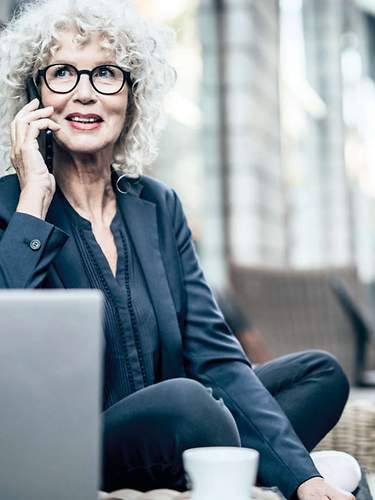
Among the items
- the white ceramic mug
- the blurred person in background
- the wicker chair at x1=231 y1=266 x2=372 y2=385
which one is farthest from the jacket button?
the wicker chair at x1=231 y1=266 x2=372 y2=385

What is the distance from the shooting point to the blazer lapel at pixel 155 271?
5.18 ft

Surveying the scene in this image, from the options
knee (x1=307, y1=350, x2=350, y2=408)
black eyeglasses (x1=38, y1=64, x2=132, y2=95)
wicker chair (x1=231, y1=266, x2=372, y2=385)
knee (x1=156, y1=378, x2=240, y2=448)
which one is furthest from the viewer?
wicker chair (x1=231, y1=266, x2=372, y2=385)

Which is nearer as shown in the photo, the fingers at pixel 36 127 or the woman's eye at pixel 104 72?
the fingers at pixel 36 127

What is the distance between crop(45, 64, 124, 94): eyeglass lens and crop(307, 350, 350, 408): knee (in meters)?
0.63

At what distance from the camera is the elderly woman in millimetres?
1438

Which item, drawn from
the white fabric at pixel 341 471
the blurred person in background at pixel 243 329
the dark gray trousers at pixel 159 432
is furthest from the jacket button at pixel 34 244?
the blurred person in background at pixel 243 329

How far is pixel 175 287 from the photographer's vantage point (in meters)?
1.66

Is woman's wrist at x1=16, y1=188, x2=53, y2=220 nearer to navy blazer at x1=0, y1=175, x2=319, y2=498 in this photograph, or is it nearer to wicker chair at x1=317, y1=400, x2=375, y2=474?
navy blazer at x1=0, y1=175, x2=319, y2=498

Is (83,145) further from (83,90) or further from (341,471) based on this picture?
(341,471)

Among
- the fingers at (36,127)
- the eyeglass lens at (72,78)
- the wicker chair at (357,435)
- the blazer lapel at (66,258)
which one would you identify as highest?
the eyeglass lens at (72,78)

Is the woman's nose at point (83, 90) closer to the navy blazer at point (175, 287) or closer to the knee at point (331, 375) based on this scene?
the navy blazer at point (175, 287)

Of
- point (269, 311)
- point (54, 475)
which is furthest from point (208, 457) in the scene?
point (269, 311)

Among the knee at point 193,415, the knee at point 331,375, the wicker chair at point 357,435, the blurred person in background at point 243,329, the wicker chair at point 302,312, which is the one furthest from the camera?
the wicker chair at point 302,312

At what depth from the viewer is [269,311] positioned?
327 centimetres
